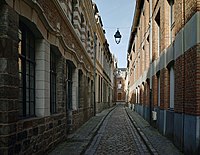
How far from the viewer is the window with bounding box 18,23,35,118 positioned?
23.9ft

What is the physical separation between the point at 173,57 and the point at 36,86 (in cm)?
492

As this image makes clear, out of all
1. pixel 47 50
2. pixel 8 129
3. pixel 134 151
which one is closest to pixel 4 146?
pixel 8 129

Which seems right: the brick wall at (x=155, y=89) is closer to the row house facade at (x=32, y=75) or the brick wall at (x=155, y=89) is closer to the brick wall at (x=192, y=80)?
the row house facade at (x=32, y=75)

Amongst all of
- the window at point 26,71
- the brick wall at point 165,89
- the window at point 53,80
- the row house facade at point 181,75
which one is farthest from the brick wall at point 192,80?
the window at point 53,80

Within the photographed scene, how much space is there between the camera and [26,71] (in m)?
7.68

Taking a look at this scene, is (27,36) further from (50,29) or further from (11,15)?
(11,15)

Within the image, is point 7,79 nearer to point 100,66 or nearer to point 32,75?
point 32,75

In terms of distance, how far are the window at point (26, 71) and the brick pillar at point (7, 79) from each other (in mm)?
1223

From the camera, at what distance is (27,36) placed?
7.80 m

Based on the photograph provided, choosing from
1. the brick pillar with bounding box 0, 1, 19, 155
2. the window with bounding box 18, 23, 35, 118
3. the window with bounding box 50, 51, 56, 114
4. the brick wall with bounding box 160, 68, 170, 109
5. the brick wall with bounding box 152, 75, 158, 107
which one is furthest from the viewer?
the brick wall with bounding box 152, 75, 158, 107

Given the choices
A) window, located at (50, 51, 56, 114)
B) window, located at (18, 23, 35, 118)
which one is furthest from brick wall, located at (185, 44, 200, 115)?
window, located at (50, 51, 56, 114)

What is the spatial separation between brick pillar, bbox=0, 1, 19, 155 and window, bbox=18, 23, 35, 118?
1223 millimetres

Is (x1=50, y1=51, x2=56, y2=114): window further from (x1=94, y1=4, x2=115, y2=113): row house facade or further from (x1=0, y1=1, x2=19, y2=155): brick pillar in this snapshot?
(x1=94, y1=4, x2=115, y2=113): row house facade

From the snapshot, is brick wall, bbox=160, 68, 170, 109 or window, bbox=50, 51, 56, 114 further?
brick wall, bbox=160, 68, 170, 109
